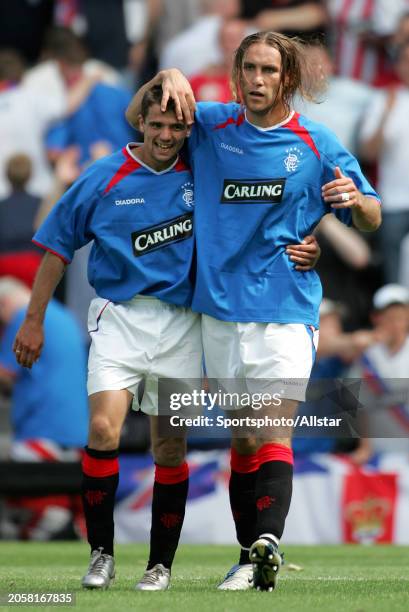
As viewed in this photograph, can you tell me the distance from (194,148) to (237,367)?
939mm

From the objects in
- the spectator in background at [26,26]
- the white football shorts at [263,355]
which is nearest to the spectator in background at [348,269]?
the spectator in background at [26,26]

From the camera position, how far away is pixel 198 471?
1030 cm

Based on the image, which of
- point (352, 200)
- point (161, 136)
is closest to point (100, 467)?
point (161, 136)

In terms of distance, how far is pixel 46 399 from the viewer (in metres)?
11.0

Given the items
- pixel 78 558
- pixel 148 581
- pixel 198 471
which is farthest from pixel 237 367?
pixel 198 471

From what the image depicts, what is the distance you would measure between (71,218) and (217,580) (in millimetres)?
1724

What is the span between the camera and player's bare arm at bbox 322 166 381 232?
5.68 meters

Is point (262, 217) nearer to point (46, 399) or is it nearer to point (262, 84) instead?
point (262, 84)

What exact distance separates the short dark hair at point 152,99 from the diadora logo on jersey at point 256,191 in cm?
41

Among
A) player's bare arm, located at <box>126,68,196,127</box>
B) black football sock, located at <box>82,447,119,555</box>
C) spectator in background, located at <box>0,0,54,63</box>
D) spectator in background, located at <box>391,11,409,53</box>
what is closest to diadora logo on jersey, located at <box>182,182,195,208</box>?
player's bare arm, located at <box>126,68,196,127</box>

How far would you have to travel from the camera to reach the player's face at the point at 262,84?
5730mm

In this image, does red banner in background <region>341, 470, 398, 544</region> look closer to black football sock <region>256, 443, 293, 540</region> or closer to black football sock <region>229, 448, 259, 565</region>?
black football sock <region>229, 448, 259, 565</region>

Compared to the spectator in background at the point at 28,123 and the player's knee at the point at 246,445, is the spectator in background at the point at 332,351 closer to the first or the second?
the spectator in background at the point at 28,123

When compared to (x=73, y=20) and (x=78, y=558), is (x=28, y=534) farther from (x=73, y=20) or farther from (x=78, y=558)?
(x=73, y=20)
